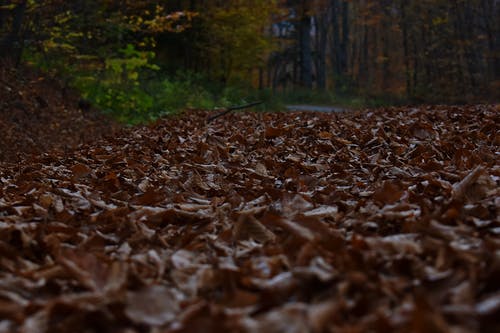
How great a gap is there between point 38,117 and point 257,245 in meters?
8.20

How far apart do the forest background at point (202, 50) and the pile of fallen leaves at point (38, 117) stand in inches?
21.7

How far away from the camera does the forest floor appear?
158 centimetres

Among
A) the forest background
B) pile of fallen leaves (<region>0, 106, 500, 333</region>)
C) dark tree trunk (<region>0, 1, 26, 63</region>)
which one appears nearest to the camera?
pile of fallen leaves (<region>0, 106, 500, 333</region>)

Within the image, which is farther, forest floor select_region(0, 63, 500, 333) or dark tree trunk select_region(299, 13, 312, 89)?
dark tree trunk select_region(299, 13, 312, 89)

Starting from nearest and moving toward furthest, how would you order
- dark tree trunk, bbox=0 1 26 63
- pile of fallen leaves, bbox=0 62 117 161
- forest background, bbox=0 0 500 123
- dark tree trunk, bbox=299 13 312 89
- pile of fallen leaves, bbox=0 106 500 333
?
1. pile of fallen leaves, bbox=0 106 500 333
2. pile of fallen leaves, bbox=0 62 117 161
3. dark tree trunk, bbox=0 1 26 63
4. forest background, bbox=0 0 500 123
5. dark tree trunk, bbox=299 13 312 89

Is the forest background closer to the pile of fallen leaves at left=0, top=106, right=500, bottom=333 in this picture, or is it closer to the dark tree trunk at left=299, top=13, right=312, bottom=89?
the dark tree trunk at left=299, top=13, right=312, bottom=89

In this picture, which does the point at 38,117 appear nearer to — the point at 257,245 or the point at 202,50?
the point at 257,245

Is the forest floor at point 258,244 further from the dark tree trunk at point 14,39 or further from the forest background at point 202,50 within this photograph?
the forest background at point 202,50

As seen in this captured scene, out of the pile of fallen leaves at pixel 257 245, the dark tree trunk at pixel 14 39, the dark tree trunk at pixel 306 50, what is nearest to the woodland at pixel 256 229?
the pile of fallen leaves at pixel 257 245

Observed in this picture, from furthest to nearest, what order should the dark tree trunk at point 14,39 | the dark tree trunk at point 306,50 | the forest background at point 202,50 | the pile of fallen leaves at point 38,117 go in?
the dark tree trunk at point 306,50 → the forest background at point 202,50 → the dark tree trunk at point 14,39 → the pile of fallen leaves at point 38,117

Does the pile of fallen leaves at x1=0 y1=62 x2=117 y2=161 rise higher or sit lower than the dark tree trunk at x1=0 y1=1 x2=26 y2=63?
lower

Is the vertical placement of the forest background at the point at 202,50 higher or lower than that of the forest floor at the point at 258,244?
higher

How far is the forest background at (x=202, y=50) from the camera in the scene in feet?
39.5

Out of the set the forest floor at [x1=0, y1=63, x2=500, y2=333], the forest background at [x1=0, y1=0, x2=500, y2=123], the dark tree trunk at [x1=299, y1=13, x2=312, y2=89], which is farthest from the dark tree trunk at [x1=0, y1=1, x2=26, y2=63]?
the dark tree trunk at [x1=299, y1=13, x2=312, y2=89]
